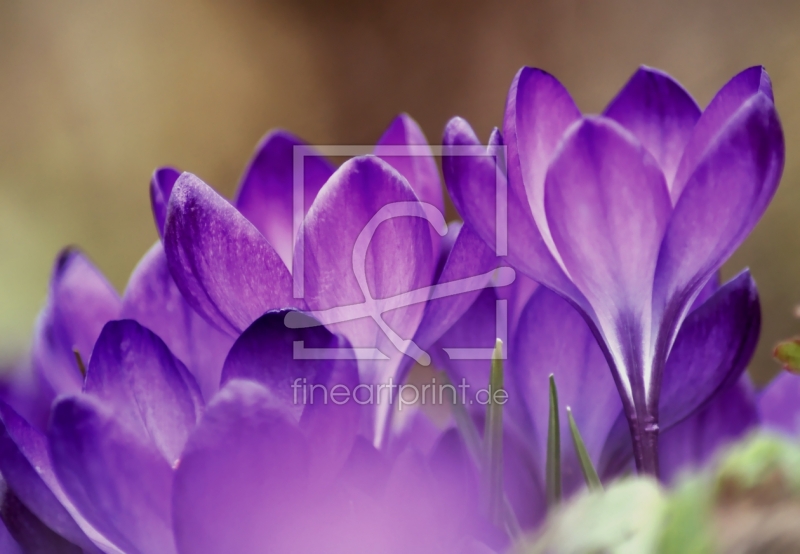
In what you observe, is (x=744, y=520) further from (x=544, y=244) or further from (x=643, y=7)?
(x=643, y=7)

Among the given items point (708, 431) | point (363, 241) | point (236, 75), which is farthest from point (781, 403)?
point (236, 75)

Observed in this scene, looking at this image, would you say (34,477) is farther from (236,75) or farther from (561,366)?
(236,75)

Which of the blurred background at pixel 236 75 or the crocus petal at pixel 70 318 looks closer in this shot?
the crocus petal at pixel 70 318

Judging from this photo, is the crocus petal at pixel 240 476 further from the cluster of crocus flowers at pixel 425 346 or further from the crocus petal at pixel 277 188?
the crocus petal at pixel 277 188

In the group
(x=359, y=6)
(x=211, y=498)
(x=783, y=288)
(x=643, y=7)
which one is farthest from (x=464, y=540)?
(x=359, y=6)

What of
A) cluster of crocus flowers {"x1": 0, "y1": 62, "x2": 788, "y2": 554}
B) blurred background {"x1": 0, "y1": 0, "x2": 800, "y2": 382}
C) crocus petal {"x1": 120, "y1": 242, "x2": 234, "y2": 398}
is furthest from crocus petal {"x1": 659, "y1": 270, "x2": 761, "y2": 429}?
blurred background {"x1": 0, "y1": 0, "x2": 800, "y2": 382}

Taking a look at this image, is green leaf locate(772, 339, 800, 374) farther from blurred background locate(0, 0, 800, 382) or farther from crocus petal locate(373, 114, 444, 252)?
blurred background locate(0, 0, 800, 382)

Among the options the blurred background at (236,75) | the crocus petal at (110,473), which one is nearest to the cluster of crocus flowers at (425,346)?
the crocus petal at (110,473)
